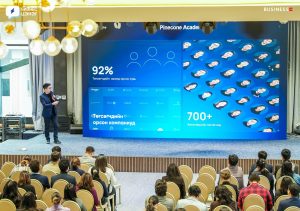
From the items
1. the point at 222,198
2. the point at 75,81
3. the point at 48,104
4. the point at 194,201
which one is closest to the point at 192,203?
the point at 194,201

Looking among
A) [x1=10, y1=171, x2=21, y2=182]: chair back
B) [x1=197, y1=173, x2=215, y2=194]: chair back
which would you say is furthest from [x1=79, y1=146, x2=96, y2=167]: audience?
[x1=197, y1=173, x2=215, y2=194]: chair back

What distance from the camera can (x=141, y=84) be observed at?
16875 millimetres

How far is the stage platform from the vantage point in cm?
1456

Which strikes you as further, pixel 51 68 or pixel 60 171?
pixel 51 68

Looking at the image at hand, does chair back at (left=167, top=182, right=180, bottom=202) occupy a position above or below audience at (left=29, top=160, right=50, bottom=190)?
below

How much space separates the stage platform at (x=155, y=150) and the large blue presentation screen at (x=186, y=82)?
420 mm

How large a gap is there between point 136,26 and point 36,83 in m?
3.26

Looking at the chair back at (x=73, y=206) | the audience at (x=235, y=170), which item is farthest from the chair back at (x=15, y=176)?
the audience at (x=235, y=170)

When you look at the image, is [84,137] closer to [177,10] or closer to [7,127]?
[7,127]

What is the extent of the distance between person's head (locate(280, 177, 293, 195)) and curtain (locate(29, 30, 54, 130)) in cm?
972

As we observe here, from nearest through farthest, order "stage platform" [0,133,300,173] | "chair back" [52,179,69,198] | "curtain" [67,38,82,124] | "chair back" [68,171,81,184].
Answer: "chair back" [52,179,69,198], "chair back" [68,171,81,184], "stage platform" [0,133,300,173], "curtain" [67,38,82,124]

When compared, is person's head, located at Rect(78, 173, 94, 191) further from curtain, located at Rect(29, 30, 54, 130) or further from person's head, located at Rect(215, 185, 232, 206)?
curtain, located at Rect(29, 30, 54, 130)

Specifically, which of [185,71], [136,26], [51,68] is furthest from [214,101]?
[51,68]

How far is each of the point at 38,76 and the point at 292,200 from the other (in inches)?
421
